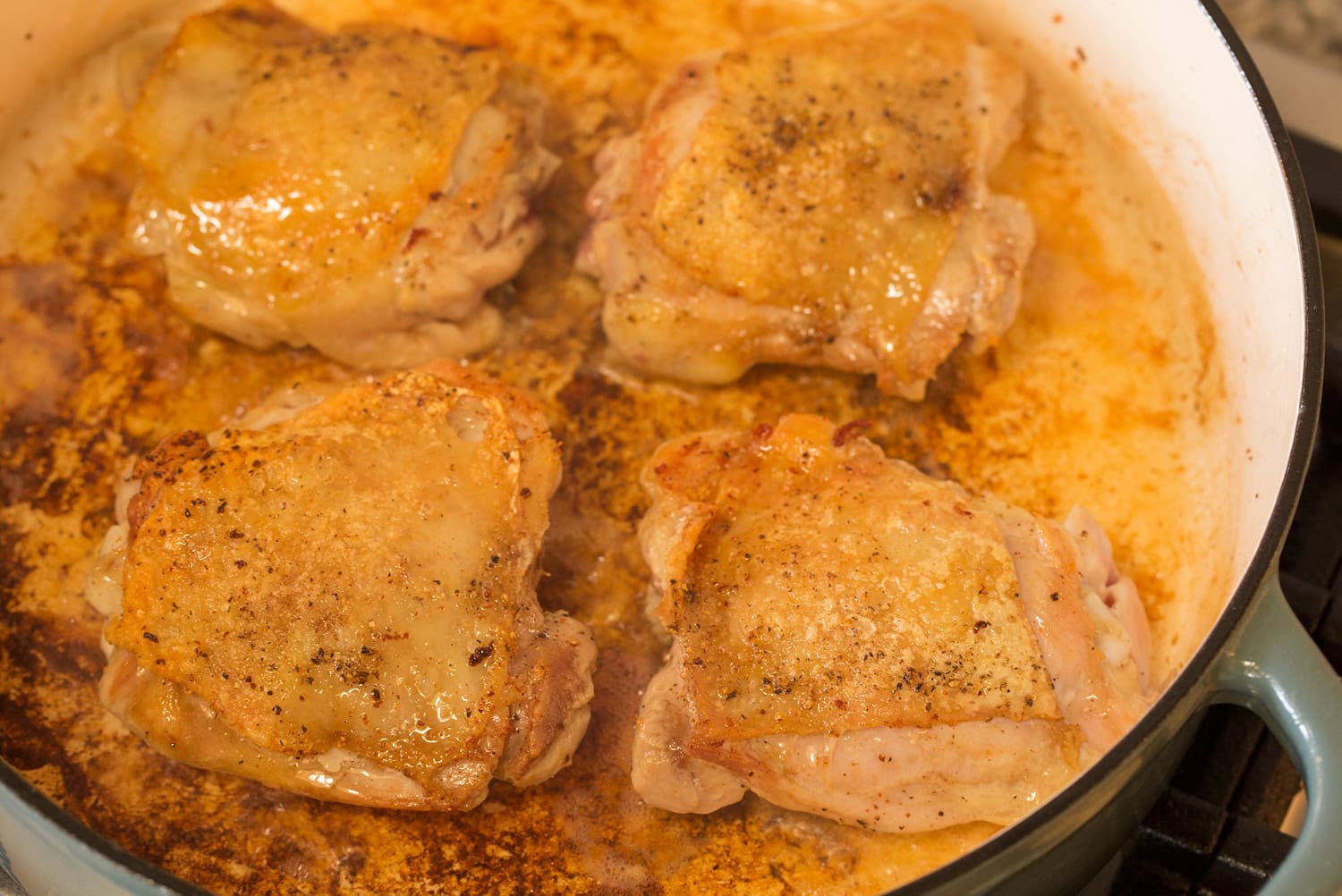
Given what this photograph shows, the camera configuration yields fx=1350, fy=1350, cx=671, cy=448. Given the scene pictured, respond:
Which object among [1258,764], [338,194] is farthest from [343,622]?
[1258,764]

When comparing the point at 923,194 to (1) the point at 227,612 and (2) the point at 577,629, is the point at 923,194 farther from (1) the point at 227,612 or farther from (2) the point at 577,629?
(1) the point at 227,612

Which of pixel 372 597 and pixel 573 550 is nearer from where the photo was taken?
pixel 372 597

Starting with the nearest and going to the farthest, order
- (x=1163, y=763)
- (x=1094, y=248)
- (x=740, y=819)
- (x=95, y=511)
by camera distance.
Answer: (x=1163, y=763) → (x=740, y=819) → (x=95, y=511) → (x=1094, y=248)

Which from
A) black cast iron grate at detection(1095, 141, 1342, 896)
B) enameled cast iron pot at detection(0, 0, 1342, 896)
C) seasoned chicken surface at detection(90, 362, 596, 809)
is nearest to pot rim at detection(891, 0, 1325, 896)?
enameled cast iron pot at detection(0, 0, 1342, 896)

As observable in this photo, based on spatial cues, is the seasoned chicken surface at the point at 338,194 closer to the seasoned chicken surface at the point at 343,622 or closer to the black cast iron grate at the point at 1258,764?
the seasoned chicken surface at the point at 343,622

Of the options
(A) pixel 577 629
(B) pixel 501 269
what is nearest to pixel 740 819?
(A) pixel 577 629

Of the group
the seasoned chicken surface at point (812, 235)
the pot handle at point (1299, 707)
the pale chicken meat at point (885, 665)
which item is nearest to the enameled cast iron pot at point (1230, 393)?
the pot handle at point (1299, 707)
